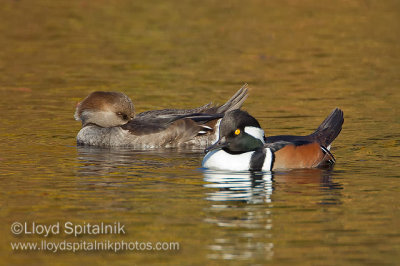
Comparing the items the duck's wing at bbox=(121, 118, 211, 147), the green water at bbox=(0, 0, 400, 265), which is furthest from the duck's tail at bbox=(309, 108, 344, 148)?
the duck's wing at bbox=(121, 118, 211, 147)

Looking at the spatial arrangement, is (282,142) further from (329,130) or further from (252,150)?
(329,130)

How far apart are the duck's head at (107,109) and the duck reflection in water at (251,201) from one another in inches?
119

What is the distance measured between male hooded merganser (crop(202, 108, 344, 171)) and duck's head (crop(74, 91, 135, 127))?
2.73 meters

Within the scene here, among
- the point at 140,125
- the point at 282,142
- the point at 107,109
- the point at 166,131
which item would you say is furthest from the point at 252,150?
the point at 107,109

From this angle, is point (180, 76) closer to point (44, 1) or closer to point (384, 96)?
point (384, 96)

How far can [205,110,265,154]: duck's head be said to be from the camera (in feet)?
37.5

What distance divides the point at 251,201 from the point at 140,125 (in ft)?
14.4

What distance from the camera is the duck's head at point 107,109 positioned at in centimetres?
1413

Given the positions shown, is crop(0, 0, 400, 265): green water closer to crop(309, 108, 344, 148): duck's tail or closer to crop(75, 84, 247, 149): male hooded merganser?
crop(309, 108, 344, 148): duck's tail

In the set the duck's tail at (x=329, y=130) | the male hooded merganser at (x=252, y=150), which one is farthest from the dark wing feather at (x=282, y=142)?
the duck's tail at (x=329, y=130)

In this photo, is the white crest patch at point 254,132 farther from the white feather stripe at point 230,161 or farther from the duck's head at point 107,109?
the duck's head at point 107,109

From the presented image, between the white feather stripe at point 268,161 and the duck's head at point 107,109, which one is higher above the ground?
the duck's head at point 107,109

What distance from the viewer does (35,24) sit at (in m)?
26.5

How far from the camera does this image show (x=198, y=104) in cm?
1691
